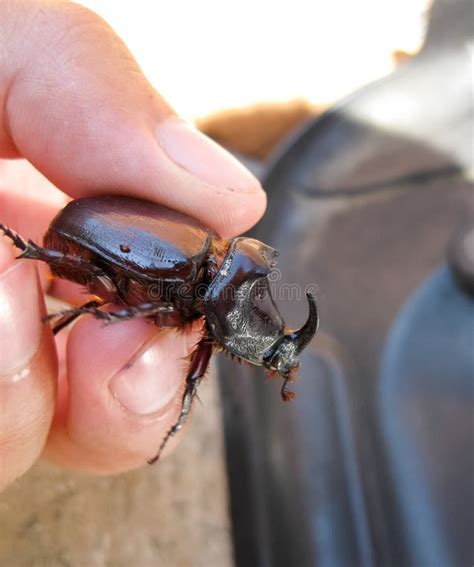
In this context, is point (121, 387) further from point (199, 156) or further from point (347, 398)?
point (347, 398)

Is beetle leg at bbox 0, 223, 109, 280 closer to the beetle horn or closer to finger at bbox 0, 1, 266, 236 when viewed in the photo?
finger at bbox 0, 1, 266, 236

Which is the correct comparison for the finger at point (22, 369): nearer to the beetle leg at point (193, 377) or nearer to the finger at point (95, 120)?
the beetle leg at point (193, 377)

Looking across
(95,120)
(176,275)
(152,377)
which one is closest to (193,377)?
(152,377)

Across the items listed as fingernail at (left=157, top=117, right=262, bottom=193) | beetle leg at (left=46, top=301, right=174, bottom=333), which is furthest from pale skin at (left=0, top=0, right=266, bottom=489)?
beetle leg at (left=46, top=301, right=174, bottom=333)

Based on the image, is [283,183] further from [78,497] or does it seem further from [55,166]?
[78,497]

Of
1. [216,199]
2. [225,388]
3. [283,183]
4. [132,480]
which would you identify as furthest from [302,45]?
[132,480]

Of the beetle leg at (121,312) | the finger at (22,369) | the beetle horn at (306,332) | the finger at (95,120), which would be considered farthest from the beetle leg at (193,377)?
the finger at (95,120)

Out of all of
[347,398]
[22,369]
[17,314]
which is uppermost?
[17,314]
